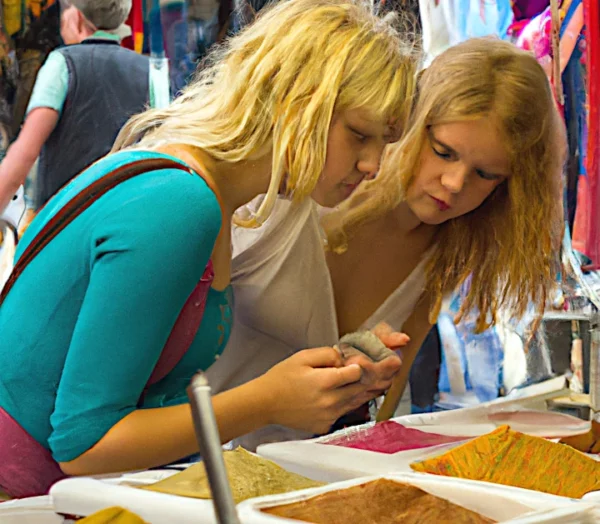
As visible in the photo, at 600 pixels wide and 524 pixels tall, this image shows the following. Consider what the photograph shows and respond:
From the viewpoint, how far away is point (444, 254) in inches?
51.2

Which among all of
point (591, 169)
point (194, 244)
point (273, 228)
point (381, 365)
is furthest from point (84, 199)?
point (591, 169)

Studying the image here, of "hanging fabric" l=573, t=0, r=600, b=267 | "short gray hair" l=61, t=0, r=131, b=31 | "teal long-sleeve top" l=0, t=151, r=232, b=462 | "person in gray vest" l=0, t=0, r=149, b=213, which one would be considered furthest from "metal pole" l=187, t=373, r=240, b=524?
"hanging fabric" l=573, t=0, r=600, b=267

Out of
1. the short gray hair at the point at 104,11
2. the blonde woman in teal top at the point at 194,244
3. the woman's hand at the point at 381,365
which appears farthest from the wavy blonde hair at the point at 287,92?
the woman's hand at the point at 381,365

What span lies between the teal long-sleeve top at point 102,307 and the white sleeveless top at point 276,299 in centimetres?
11

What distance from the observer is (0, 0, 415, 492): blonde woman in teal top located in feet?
3.12

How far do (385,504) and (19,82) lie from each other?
72 centimetres

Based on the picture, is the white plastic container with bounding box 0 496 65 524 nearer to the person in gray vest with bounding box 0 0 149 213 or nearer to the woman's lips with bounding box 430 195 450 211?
the person in gray vest with bounding box 0 0 149 213

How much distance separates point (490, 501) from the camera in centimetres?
95

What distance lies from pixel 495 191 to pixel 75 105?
620mm

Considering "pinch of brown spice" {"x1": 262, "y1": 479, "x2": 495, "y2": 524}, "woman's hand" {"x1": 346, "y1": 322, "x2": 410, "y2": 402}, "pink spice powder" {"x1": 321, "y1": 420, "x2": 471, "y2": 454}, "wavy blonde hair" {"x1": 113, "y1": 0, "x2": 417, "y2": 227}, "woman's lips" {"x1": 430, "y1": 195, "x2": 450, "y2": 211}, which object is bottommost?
"pink spice powder" {"x1": 321, "y1": 420, "x2": 471, "y2": 454}

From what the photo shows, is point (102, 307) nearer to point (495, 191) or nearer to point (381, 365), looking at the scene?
point (381, 365)

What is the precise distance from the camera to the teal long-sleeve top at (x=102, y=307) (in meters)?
0.94

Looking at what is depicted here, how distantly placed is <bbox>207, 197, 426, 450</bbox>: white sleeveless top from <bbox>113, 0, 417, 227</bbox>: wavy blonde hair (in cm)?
4

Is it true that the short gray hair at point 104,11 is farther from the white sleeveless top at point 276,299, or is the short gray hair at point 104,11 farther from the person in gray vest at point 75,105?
the white sleeveless top at point 276,299
